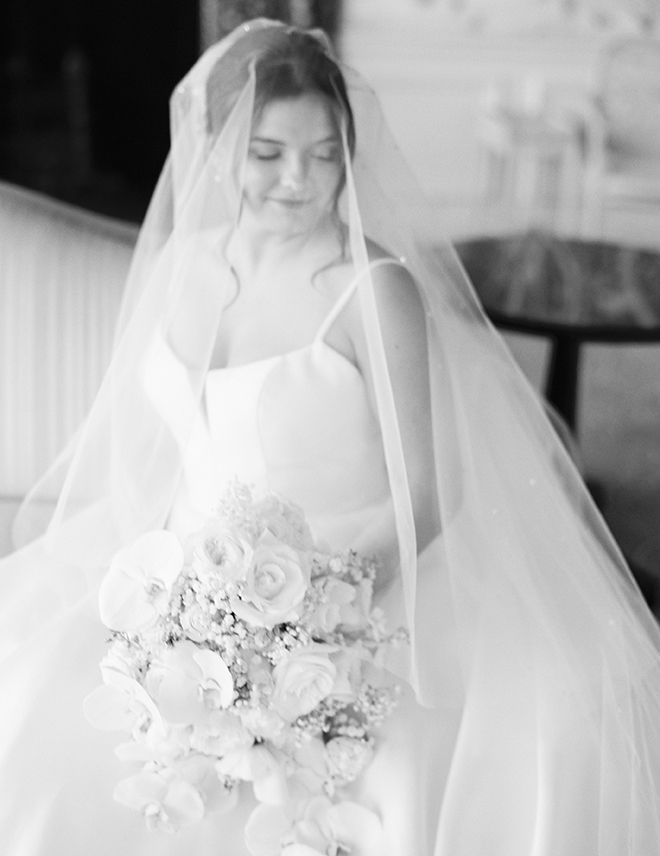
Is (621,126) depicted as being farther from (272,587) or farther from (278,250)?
(272,587)

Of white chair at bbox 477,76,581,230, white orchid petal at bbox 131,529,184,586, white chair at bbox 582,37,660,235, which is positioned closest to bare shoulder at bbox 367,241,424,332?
white orchid petal at bbox 131,529,184,586

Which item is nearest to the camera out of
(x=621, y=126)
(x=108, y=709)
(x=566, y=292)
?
(x=108, y=709)

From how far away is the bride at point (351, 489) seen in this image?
1299mm

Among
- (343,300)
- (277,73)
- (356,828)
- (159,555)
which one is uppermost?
(277,73)

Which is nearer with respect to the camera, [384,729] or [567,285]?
[384,729]

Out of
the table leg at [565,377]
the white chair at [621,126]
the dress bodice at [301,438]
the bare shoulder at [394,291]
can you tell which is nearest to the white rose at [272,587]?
the dress bodice at [301,438]

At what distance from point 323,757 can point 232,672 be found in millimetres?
195

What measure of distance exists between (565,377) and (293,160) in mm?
1825

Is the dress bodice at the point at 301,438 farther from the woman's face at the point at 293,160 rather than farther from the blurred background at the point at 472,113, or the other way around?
the blurred background at the point at 472,113

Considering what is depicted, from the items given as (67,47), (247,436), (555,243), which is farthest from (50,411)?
(67,47)

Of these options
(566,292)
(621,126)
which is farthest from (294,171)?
(621,126)

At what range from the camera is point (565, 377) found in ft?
10.3

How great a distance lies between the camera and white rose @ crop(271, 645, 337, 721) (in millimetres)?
1203

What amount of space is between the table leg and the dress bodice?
1.43m
